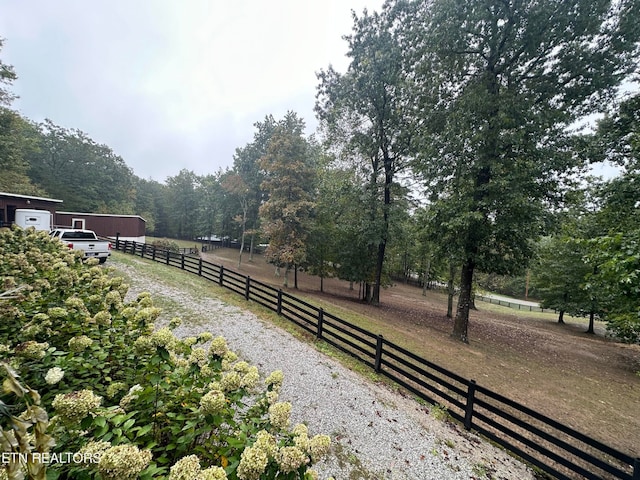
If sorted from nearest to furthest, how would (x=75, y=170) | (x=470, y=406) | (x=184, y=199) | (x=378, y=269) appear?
(x=470, y=406), (x=378, y=269), (x=75, y=170), (x=184, y=199)

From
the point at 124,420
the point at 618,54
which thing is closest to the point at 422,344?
the point at 124,420

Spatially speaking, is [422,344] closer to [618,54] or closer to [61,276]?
[61,276]

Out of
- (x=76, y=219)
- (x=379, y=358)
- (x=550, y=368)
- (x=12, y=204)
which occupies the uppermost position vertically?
(x=12, y=204)

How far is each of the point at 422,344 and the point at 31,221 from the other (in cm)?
2220

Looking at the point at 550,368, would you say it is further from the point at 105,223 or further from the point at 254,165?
the point at 105,223

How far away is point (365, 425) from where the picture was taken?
13.4 feet

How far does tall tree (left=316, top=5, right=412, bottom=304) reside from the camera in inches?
466

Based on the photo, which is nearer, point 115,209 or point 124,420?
point 124,420

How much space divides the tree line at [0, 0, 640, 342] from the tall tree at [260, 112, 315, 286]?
0.31 feet

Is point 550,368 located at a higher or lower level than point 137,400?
lower

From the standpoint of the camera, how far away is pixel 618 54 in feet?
24.9

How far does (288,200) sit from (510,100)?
40.2 ft

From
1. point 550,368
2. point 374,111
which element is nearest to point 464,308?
point 550,368

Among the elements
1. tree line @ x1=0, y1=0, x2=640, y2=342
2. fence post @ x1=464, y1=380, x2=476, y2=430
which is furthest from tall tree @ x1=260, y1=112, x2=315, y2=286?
fence post @ x1=464, y1=380, x2=476, y2=430
